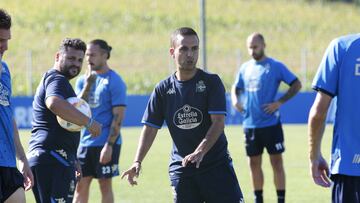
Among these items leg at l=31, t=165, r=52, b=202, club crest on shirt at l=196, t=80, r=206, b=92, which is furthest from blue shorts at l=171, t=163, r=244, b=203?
leg at l=31, t=165, r=52, b=202

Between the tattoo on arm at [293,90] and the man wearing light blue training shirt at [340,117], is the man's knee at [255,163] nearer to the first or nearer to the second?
the tattoo on arm at [293,90]

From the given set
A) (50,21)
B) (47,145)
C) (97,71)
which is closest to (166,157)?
(97,71)

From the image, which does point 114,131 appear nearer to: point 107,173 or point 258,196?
point 107,173

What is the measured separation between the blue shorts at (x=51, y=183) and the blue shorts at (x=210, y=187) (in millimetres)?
1135

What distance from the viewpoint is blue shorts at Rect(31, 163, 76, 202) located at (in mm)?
8180

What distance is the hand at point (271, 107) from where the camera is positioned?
12.4m

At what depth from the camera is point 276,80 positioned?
12.7m

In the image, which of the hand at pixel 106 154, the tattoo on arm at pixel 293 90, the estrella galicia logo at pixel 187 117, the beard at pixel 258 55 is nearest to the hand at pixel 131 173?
the estrella galicia logo at pixel 187 117

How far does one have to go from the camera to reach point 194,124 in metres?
7.75

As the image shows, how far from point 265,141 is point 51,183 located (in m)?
4.97

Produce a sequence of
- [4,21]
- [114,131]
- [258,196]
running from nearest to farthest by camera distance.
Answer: [4,21] → [114,131] → [258,196]

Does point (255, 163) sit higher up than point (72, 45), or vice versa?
point (72, 45)

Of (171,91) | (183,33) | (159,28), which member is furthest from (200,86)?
(159,28)

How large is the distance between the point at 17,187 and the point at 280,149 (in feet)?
20.0
